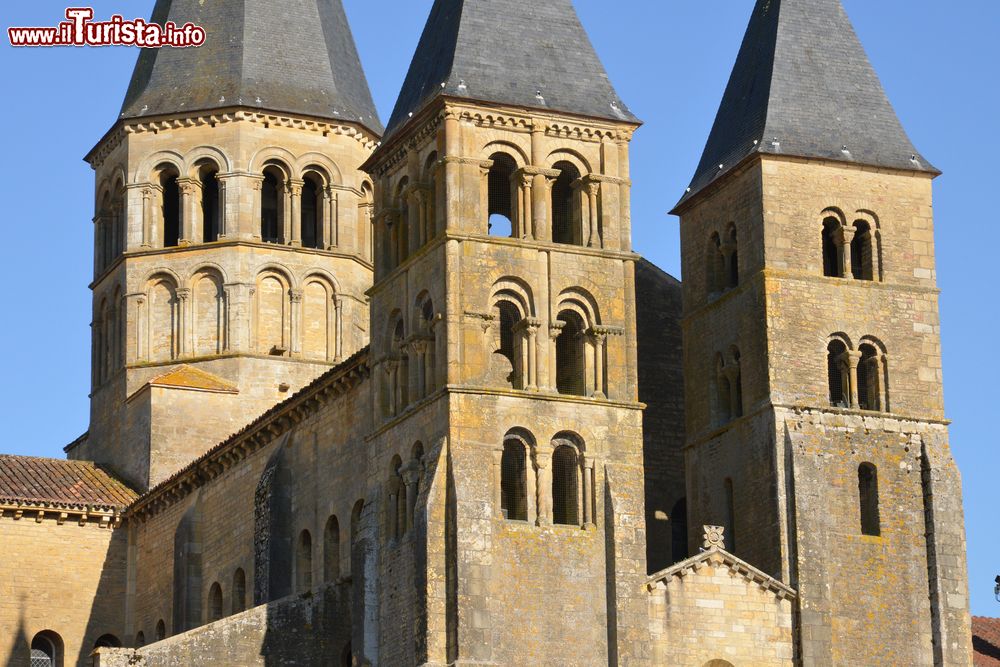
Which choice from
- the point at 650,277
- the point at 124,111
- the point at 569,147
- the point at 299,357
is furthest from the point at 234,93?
Result: the point at 569,147

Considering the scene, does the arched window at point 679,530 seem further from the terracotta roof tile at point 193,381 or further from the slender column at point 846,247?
the terracotta roof tile at point 193,381

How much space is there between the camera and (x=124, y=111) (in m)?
55.4


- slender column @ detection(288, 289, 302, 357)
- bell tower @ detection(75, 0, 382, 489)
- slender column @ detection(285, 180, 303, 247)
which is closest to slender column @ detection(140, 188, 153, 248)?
bell tower @ detection(75, 0, 382, 489)

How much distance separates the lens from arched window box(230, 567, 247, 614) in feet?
151

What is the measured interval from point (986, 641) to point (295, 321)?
17044 mm

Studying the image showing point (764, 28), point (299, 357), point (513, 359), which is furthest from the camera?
point (299, 357)

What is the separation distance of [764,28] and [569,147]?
5.79 meters

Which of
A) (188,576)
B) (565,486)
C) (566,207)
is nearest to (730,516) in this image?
(565,486)

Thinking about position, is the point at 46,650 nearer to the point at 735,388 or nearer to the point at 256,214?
the point at 256,214

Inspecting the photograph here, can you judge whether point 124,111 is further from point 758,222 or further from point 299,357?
point 758,222

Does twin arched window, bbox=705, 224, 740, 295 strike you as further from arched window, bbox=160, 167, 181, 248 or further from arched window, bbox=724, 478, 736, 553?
arched window, bbox=160, 167, 181, 248

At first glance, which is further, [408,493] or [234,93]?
[234,93]

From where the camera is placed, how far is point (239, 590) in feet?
152

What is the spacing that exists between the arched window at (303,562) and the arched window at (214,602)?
12.0 ft
